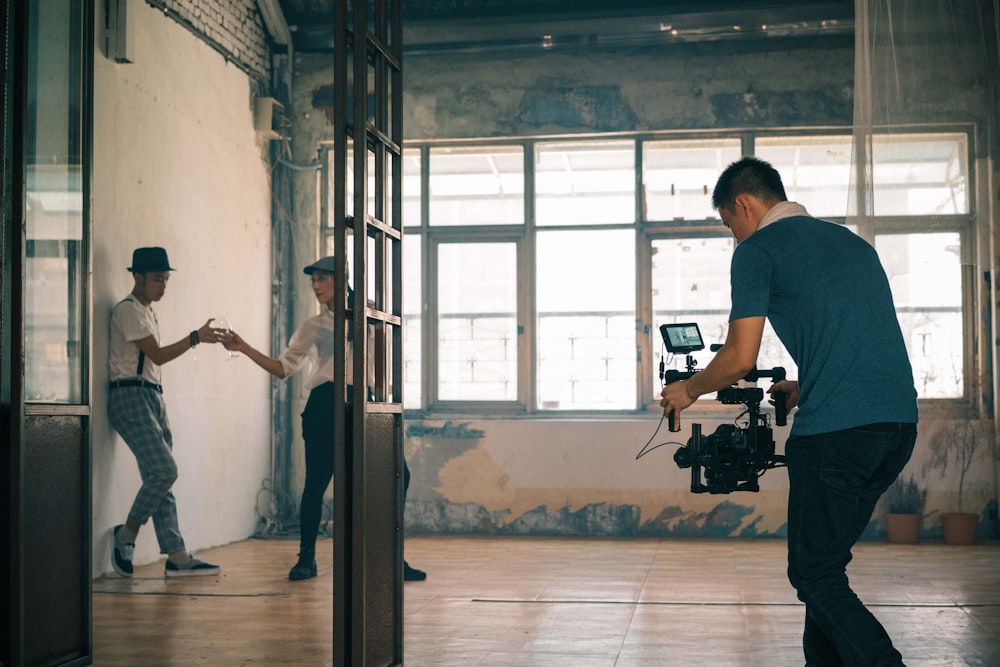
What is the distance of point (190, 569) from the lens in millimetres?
5887

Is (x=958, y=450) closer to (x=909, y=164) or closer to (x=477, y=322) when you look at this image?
(x=909, y=164)

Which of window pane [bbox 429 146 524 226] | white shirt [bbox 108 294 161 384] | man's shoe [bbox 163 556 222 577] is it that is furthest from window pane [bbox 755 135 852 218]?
man's shoe [bbox 163 556 222 577]

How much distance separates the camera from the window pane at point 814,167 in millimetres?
7902

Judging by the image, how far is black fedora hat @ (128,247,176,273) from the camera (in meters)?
5.86

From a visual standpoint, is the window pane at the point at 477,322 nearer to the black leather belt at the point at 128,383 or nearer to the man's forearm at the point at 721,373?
the black leather belt at the point at 128,383

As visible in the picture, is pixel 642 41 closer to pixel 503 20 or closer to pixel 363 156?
pixel 503 20

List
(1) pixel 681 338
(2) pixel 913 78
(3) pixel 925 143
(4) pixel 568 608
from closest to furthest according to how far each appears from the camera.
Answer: (1) pixel 681 338, (4) pixel 568 608, (2) pixel 913 78, (3) pixel 925 143

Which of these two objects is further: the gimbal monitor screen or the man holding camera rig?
the gimbal monitor screen

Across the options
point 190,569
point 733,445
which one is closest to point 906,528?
point 190,569

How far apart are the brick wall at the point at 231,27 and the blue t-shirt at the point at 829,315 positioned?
4972 millimetres

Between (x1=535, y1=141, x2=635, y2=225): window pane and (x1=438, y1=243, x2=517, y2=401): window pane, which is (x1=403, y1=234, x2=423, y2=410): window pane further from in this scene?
(x1=535, y1=141, x2=635, y2=225): window pane

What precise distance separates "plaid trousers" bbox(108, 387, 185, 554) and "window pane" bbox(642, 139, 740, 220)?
3.94m

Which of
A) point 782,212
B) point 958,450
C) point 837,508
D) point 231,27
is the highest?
point 231,27

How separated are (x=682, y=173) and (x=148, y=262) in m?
4.00
